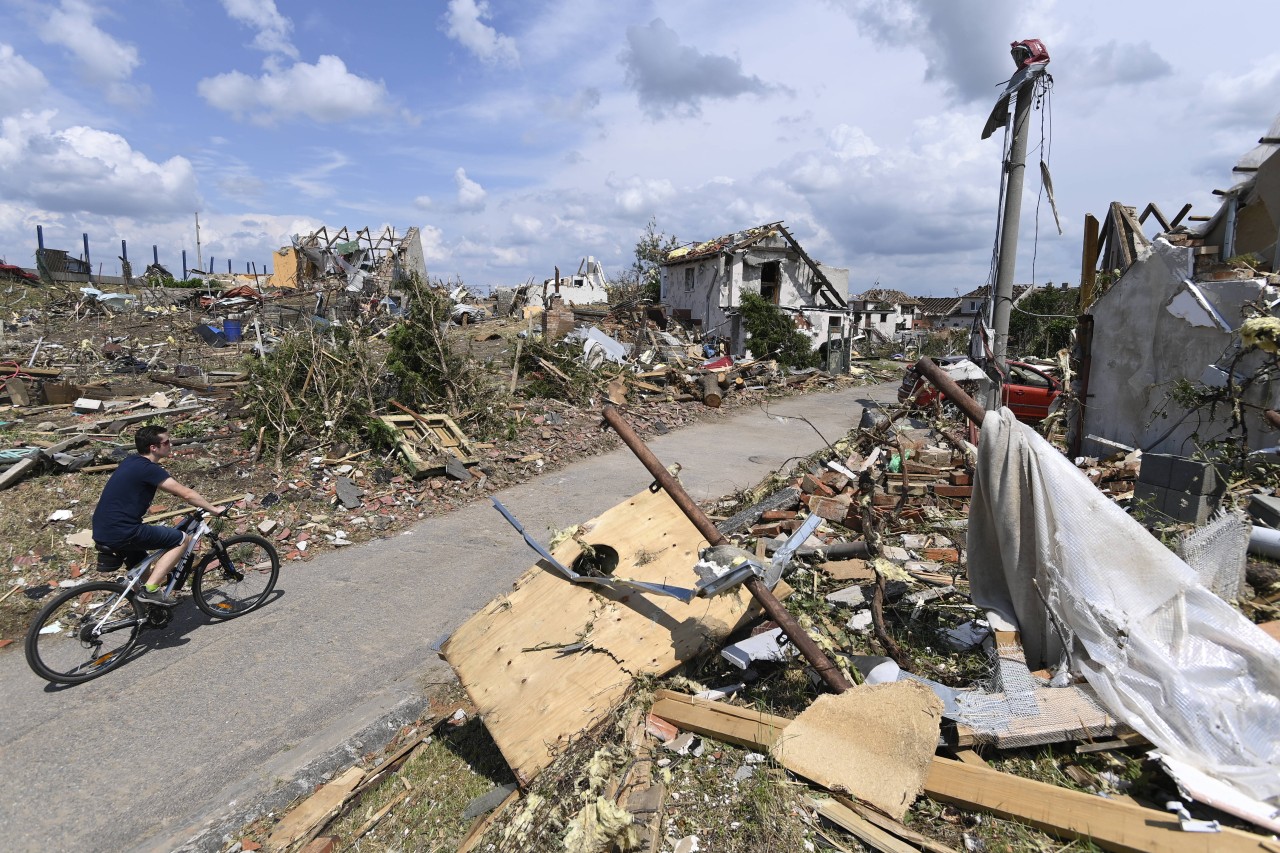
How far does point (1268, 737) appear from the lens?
2.43 m

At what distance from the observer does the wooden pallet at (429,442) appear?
9406 mm

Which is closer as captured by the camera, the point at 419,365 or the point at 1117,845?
the point at 1117,845

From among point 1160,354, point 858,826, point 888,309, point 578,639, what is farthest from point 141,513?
point 888,309

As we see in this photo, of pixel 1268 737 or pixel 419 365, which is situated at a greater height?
pixel 419 365

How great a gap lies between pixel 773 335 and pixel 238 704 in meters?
20.9

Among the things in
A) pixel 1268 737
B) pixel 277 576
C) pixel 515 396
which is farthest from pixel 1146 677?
pixel 515 396

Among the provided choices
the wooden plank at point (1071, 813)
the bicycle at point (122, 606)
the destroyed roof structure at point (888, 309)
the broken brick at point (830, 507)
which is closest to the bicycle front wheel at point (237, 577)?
the bicycle at point (122, 606)

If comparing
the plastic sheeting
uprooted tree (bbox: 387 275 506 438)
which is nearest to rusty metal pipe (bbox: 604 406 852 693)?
the plastic sheeting

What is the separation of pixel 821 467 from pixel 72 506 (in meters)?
9.25

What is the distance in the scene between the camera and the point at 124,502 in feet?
16.8

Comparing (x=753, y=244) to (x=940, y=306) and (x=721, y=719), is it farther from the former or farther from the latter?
(x=940, y=306)

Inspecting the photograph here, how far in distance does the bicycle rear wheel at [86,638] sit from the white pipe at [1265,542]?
831cm

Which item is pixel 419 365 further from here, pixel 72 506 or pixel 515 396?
pixel 72 506

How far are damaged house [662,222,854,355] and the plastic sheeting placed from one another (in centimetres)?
2074
